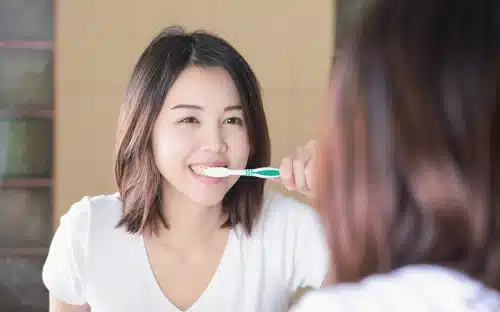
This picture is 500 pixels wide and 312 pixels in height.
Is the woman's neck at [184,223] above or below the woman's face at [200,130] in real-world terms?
below

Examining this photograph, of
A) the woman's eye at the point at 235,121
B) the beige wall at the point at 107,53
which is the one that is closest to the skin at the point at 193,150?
the woman's eye at the point at 235,121

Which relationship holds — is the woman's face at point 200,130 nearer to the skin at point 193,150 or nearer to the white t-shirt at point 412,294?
the skin at point 193,150

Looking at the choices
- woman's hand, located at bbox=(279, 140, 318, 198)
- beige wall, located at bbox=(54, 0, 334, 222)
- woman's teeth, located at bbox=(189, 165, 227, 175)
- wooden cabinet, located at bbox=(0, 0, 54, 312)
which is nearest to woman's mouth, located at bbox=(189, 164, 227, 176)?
woman's teeth, located at bbox=(189, 165, 227, 175)

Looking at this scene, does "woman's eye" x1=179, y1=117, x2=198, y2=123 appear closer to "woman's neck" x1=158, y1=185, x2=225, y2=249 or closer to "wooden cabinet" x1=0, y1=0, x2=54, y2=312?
"woman's neck" x1=158, y1=185, x2=225, y2=249

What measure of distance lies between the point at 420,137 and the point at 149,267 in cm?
56

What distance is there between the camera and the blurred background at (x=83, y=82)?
1.21 m

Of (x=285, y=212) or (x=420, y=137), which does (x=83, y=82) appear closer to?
(x=285, y=212)

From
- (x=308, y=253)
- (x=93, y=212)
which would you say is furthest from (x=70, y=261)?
(x=308, y=253)

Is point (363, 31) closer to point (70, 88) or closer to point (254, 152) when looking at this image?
point (254, 152)

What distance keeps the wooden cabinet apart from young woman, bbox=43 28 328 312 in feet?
1.30

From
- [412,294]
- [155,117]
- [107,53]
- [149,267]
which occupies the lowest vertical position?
[149,267]

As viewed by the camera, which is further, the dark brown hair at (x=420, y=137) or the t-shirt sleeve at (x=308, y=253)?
the t-shirt sleeve at (x=308, y=253)

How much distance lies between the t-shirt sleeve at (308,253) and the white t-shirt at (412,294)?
473mm

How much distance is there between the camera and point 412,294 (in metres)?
0.39
